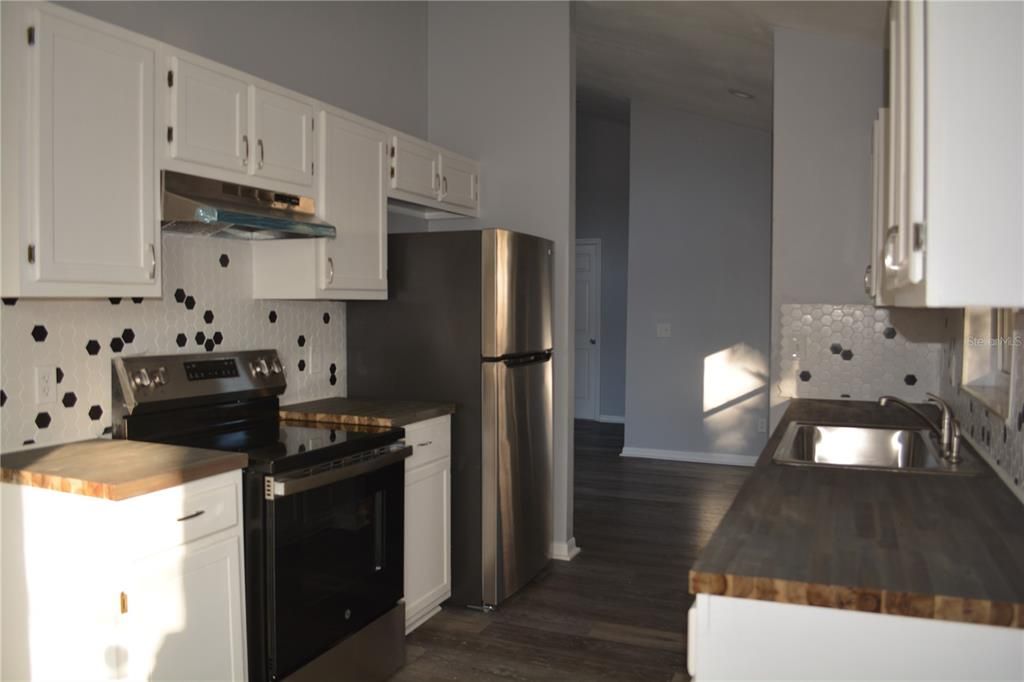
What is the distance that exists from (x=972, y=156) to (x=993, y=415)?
4.59 feet

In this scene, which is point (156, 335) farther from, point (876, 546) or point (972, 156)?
point (972, 156)

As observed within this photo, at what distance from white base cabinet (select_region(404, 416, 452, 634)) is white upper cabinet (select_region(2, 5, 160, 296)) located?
1.34m

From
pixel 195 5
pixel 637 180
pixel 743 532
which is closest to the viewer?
pixel 743 532

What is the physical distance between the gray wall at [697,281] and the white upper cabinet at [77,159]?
5091mm

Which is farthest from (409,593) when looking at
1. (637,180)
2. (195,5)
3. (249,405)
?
(637,180)

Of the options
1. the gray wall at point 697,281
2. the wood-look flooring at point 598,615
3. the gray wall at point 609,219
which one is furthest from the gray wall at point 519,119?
the gray wall at point 609,219

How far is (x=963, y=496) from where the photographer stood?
2.07 metres

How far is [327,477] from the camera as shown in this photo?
8.80ft

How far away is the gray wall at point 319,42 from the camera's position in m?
2.95

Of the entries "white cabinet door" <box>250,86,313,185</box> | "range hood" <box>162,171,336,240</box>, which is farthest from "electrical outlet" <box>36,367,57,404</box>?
"white cabinet door" <box>250,86,313,185</box>

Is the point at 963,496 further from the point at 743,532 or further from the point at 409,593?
the point at 409,593

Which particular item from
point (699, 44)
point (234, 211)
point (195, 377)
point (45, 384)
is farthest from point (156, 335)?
point (699, 44)

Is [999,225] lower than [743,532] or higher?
higher

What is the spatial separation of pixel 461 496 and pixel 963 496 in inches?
85.9
